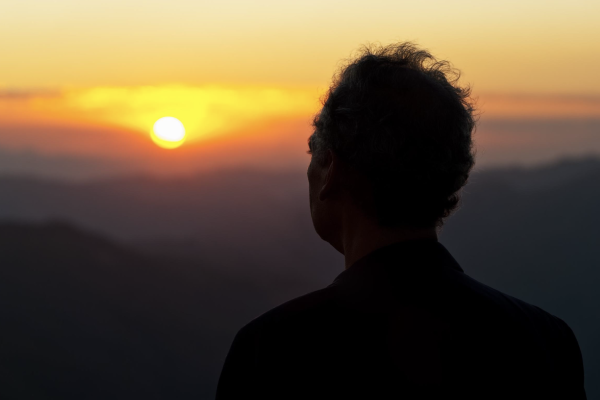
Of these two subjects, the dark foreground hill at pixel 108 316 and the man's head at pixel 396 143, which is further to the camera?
the dark foreground hill at pixel 108 316

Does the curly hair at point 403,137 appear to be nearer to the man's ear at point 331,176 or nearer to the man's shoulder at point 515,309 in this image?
the man's ear at point 331,176

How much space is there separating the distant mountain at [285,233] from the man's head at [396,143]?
205 feet

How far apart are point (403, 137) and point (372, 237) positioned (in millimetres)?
238

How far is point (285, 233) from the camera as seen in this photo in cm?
7625

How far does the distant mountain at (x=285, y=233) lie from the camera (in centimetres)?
6738

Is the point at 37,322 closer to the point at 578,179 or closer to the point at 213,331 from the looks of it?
the point at 213,331

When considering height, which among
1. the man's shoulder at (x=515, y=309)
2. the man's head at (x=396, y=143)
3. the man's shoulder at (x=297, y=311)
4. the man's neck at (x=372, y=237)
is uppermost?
the man's head at (x=396, y=143)

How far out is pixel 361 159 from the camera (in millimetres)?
1356

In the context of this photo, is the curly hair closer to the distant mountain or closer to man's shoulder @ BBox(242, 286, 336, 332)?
man's shoulder @ BBox(242, 286, 336, 332)

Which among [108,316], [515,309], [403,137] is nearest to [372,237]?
[403,137]

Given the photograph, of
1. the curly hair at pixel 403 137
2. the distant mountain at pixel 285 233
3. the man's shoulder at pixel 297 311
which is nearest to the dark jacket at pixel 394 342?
the man's shoulder at pixel 297 311

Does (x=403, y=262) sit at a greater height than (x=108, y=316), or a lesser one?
lesser

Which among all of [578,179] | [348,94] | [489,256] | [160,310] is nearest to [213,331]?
[160,310]

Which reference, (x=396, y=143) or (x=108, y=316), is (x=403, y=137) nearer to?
(x=396, y=143)
